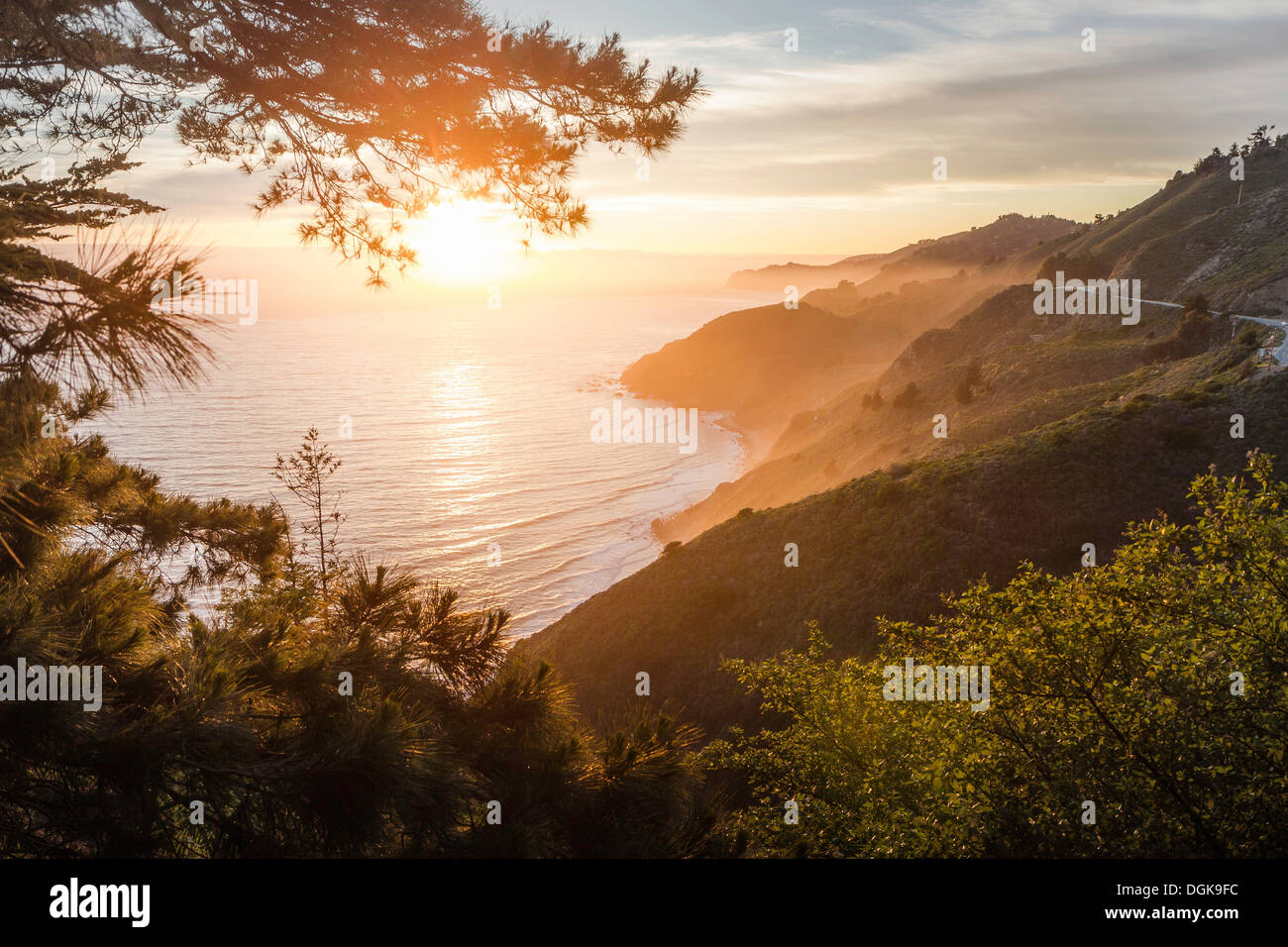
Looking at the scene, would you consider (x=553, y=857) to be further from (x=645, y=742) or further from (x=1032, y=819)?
(x=1032, y=819)

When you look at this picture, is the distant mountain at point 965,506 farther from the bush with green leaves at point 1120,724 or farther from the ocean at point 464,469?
the bush with green leaves at point 1120,724

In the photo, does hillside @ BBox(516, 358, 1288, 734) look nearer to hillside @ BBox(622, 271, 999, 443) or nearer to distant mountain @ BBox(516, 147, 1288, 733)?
distant mountain @ BBox(516, 147, 1288, 733)

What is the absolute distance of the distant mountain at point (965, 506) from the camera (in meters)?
29.4

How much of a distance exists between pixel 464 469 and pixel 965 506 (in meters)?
58.2

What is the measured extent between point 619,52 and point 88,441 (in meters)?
9.56

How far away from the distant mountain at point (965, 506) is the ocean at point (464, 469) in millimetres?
9745

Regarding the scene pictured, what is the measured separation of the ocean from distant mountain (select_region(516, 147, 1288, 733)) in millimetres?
9745

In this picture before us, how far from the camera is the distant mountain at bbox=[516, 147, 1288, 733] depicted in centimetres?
2938

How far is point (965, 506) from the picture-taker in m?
32.2

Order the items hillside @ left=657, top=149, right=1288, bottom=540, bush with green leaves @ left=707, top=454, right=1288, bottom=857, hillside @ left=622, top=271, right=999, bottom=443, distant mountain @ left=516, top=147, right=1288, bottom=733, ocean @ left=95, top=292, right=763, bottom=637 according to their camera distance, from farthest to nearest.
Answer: hillside @ left=622, top=271, right=999, bottom=443 < ocean @ left=95, top=292, right=763, bottom=637 < hillside @ left=657, top=149, right=1288, bottom=540 < distant mountain @ left=516, top=147, right=1288, bottom=733 < bush with green leaves @ left=707, top=454, right=1288, bottom=857

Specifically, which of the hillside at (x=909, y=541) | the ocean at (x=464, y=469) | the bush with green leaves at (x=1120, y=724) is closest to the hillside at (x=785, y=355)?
the ocean at (x=464, y=469)

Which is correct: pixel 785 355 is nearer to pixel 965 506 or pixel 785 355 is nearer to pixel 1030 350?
pixel 1030 350

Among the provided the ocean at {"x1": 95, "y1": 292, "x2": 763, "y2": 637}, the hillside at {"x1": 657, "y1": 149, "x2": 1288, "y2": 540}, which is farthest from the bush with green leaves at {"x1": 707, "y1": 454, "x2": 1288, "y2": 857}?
the hillside at {"x1": 657, "y1": 149, "x2": 1288, "y2": 540}
